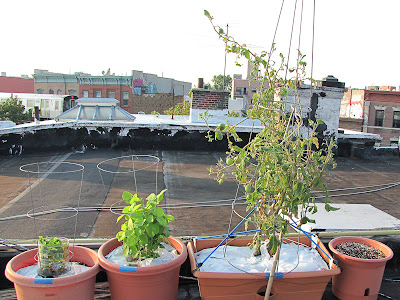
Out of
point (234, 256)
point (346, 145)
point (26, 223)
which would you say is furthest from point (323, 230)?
point (346, 145)

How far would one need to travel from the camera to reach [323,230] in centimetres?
359

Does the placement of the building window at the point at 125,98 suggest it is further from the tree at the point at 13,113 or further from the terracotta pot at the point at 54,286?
the terracotta pot at the point at 54,286

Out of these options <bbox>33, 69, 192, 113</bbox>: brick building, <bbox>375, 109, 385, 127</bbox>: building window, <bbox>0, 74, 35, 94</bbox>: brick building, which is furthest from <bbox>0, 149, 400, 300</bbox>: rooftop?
<bbox>0, 74, 35, 94</bbox>: brick building

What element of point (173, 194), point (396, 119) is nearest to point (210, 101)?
point (173, 194)

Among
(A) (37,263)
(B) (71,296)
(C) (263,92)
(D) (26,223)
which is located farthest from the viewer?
(D) (26,223)

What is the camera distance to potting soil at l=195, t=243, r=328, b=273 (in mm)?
2799

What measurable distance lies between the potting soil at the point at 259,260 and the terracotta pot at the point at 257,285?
85mm

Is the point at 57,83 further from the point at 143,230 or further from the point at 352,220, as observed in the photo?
the point at 143,230

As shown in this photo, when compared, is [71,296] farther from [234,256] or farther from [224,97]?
[224,97]

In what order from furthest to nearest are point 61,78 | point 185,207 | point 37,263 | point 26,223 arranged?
point 61,78
point 185,207
point 26,223
point 37,263

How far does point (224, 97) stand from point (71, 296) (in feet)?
31.0

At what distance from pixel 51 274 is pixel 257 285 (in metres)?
1.50

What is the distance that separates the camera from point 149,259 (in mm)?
2666

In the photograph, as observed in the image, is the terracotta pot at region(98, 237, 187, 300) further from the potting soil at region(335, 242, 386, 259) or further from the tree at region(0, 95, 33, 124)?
the tree at region(0, 95, 33, 124)
